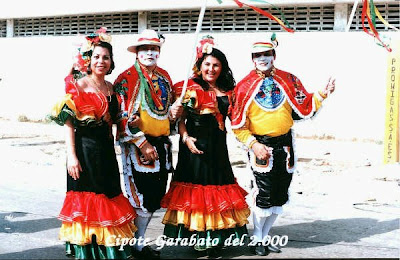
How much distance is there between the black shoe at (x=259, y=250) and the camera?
18.2ft

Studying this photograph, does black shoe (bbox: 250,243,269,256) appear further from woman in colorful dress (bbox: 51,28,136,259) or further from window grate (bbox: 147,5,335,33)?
window grate (bbox: 147,5,335,33)

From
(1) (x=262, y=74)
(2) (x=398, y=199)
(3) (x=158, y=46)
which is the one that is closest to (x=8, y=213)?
(3) (x=158, y=46)

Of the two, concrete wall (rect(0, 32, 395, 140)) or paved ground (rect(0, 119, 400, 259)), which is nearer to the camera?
paved ground (rect(0, 119, 400, 259))

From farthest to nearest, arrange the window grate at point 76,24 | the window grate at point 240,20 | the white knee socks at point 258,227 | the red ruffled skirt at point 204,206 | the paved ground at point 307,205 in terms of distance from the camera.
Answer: the window grate at point 76,24 < the window grate at point 240,20 < the paved ground at point 307,205 < the white knee socks at point 258,227 < the red ruffled skirt at point 204,206

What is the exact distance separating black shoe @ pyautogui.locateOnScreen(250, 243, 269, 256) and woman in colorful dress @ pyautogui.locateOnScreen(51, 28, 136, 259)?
1.11 metres

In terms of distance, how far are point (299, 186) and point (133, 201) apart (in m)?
4.14

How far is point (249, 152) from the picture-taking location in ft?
18.4

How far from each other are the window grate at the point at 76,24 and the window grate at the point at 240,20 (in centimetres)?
75

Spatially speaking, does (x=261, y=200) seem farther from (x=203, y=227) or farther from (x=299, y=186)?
(x=299, y=186)

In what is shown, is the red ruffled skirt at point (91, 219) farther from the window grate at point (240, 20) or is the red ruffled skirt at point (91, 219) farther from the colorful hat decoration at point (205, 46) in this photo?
the window grate at point (240, 20)

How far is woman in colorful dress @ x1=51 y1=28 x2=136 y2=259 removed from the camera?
5008 millimetres

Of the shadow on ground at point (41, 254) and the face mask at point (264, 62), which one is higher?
the face mask at point (264, 62)

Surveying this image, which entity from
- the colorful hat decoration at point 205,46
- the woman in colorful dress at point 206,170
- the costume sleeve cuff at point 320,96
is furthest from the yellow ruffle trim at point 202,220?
the colorful hat decoration at point 205,46

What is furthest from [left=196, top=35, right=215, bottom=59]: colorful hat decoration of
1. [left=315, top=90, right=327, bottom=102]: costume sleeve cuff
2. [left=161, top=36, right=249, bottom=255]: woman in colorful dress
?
[left=315, top=90, right=327, bottom=102]: costume sleeve cuff
